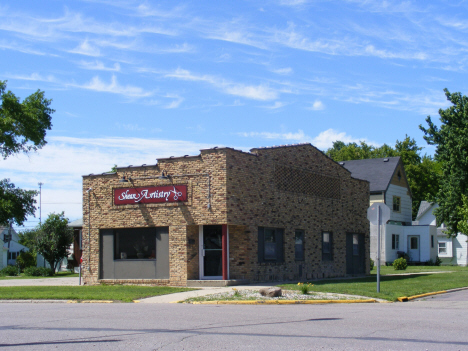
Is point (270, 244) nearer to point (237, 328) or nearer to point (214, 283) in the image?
point (214, 283)

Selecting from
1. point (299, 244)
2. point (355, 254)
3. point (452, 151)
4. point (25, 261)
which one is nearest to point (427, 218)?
point (452, 151)

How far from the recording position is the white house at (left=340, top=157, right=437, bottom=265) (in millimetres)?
48875

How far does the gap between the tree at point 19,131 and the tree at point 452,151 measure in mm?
27906

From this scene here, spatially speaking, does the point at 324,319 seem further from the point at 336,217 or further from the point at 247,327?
the point at 336,217

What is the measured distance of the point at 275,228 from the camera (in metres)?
26.1

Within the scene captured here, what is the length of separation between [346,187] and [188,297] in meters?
15.3

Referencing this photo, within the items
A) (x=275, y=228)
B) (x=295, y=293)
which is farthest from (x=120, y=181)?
(x=295, y=293)

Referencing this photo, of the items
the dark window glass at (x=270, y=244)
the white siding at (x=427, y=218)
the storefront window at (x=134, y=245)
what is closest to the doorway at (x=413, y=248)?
the white siding at (x=427, y=218)

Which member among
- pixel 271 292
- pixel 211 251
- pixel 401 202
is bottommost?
pixel 271 292

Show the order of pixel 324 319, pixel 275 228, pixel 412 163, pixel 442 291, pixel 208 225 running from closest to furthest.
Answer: pixel 324 319
pixel 442 291
pixel 208 225
pixel 275 228
pixel 412 163

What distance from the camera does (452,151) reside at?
41.8m

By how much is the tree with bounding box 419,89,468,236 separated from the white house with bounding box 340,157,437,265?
19.1ft

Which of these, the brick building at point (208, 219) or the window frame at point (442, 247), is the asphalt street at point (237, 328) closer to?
the brick building at point (208, 219)

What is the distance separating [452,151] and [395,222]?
36.2 feet
